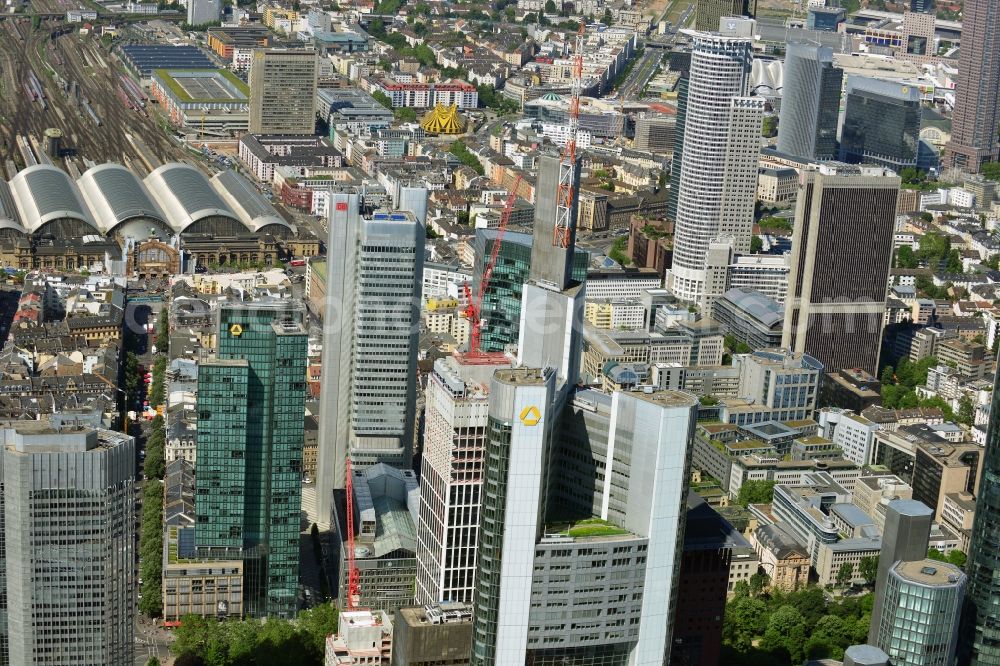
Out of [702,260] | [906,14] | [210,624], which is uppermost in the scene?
[906,14]

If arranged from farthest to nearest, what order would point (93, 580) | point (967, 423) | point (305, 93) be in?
1. point (305, 93)
2. point (967, 423)
3. point (93, 580)

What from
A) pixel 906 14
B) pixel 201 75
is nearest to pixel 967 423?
pixel 201 75

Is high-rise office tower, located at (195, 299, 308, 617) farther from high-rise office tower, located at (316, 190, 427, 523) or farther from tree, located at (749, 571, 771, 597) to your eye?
tree, located at (749, 571, 771, 597)

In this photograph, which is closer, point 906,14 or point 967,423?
point 967,423

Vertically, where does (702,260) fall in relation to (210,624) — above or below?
above

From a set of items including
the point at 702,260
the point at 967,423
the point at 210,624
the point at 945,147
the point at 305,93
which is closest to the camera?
the point at 210,624

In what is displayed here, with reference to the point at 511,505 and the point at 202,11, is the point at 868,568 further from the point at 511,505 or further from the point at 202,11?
the point at 202,11

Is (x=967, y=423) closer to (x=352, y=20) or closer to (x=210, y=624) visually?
(x=210, y=624)
